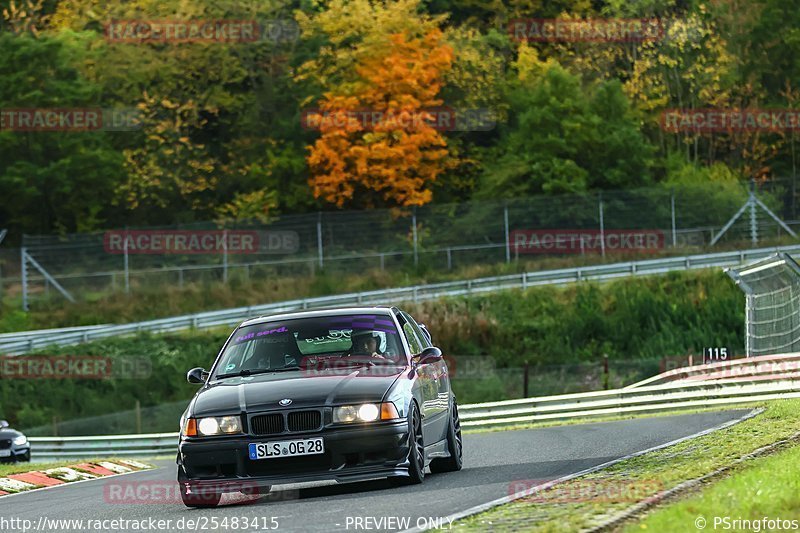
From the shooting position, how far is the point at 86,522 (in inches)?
478

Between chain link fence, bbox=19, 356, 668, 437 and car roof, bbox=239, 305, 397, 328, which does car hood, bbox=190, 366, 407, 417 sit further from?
chain link fence, bbox=19, 356, 668, 437

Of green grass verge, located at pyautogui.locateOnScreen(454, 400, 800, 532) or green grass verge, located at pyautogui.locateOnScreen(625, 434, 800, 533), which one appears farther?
green grass verge, located at pyautogui.locateOnScreen(454, 400, 800, 532)

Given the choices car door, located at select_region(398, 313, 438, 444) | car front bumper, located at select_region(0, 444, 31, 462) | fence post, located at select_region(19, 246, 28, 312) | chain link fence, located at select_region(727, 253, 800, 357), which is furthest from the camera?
fence post, located at select_region(19, 246, 28, 312)

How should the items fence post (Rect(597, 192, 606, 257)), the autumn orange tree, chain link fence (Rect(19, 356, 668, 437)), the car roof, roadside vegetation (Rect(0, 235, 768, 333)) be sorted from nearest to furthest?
the car roof
chain link fence (Rect(19, 356, 668, 437))
roadside vegetation (Rect(0, 235, 768, 333))
fence post (Rect(597, 192, 606, 257))
the autumn orange tree

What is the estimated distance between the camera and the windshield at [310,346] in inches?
526

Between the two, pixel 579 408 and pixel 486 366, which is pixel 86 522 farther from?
pixel 486 366

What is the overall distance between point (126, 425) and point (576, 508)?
93.5 ft

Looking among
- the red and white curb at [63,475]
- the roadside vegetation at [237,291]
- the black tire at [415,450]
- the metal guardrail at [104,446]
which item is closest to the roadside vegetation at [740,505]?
the black tire at [415,450]

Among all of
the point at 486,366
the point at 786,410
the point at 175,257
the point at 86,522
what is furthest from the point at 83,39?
the point at 86,522

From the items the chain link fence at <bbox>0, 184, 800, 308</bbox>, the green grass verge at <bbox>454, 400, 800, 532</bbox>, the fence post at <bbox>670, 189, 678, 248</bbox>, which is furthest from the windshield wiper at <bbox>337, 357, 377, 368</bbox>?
the fence post at <bbox>670, 189, 678, 248</bbox>

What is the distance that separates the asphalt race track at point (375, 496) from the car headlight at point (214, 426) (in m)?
0.61

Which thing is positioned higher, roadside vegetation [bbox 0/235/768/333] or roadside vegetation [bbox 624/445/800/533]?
roadside vegetation [bbox 624/445/800/533]

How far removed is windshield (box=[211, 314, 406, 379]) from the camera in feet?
43.9

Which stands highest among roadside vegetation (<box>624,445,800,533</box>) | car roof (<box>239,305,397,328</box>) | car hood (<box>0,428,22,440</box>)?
car roof (<box>239,305,397,328</box>)
